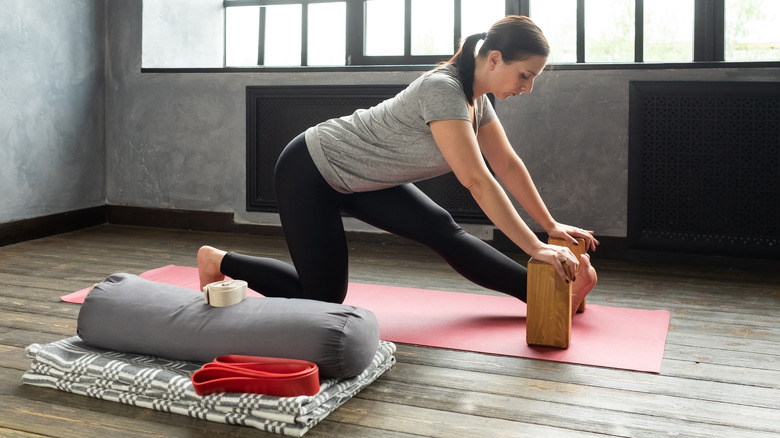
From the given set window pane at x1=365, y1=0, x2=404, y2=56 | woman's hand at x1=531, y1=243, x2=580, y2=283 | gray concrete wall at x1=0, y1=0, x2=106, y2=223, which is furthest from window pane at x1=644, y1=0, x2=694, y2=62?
gray concrete wall at x1=0, y1=0, x2=106, y2=223

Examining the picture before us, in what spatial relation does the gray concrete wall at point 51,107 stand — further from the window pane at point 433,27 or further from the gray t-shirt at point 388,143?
the gray t-shirt at point 388,143

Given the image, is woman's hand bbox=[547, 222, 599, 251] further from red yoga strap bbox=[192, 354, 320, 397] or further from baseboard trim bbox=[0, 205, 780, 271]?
baseboard trim bbox=[0, 205, 780, 271]

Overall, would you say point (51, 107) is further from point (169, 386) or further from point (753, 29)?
point (753, 29)

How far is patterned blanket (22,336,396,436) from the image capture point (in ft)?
4.99

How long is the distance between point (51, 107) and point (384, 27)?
5.48ft

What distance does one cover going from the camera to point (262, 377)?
1550mm

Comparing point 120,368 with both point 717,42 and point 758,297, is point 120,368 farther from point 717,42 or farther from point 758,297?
point 717,42

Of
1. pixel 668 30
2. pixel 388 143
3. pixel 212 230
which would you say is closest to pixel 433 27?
pixel 668 30

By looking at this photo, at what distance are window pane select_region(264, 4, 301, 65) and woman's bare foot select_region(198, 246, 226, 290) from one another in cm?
198

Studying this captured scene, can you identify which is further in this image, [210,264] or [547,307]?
[210,264]

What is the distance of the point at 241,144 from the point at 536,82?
4.93 ft

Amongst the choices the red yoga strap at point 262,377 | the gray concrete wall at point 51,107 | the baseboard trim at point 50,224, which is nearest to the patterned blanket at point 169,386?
the red yoga strap at point 262,377

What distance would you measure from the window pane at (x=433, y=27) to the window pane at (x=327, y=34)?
38 centimetres

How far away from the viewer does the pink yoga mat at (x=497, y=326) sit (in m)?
2.01
